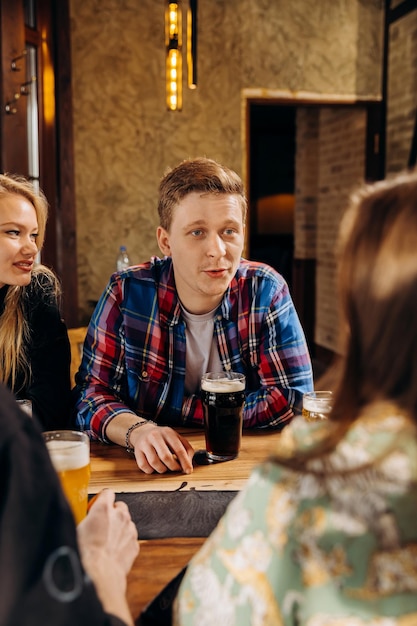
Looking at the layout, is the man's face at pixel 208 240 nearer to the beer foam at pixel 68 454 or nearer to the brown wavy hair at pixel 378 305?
the beer foam at pixel 68 454

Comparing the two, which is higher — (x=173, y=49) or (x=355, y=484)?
(x=173, y=49)

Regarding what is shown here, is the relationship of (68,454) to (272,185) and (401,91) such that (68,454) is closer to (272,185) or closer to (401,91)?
(401,91)

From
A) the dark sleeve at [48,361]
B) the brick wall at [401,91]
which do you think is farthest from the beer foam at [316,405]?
the brick wall at [401,91]

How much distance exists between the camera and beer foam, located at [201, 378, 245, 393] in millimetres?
1411

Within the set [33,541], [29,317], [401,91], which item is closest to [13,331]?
[29,317]

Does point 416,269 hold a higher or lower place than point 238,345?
higher

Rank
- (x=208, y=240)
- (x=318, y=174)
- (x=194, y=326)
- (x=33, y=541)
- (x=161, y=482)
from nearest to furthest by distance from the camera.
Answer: (x=33, y=541) < (x=161, y=482) < (x=208, y=240) < (x=194, y=326) < (x=318, y=174)

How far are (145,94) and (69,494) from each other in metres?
4.45

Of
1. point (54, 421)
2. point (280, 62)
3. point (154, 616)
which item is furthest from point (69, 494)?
point (280, 62)

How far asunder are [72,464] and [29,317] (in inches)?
41.7

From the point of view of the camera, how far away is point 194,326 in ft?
6.18

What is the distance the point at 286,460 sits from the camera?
2.02 ft

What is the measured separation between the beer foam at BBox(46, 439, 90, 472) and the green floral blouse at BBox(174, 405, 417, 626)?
0.44m

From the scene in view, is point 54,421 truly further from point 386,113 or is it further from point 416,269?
point 386,113
